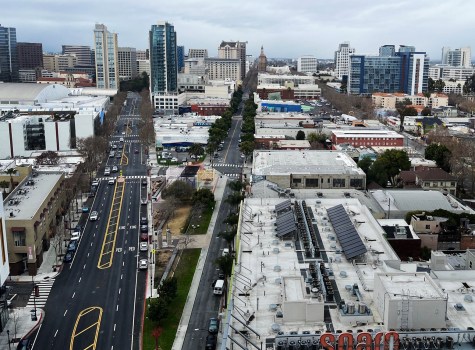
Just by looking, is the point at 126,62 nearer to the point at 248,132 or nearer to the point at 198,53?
the point at 198,53

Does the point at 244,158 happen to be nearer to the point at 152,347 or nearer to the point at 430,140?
the point at 430,140

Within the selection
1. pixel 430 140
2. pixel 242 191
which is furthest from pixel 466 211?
pixel 430 140

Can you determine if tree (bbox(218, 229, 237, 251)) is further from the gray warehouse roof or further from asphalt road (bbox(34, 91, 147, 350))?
the gray warehouse roof

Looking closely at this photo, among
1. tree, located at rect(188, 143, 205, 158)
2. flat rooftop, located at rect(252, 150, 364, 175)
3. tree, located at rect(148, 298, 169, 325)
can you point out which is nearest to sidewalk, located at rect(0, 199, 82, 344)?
tree, located at rect(148, 298, 169, 325)

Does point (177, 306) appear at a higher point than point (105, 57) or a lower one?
lower

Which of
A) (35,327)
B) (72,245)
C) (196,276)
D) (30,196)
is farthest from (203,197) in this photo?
(35,327)

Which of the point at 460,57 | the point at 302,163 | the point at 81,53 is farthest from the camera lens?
the point at 460,57
